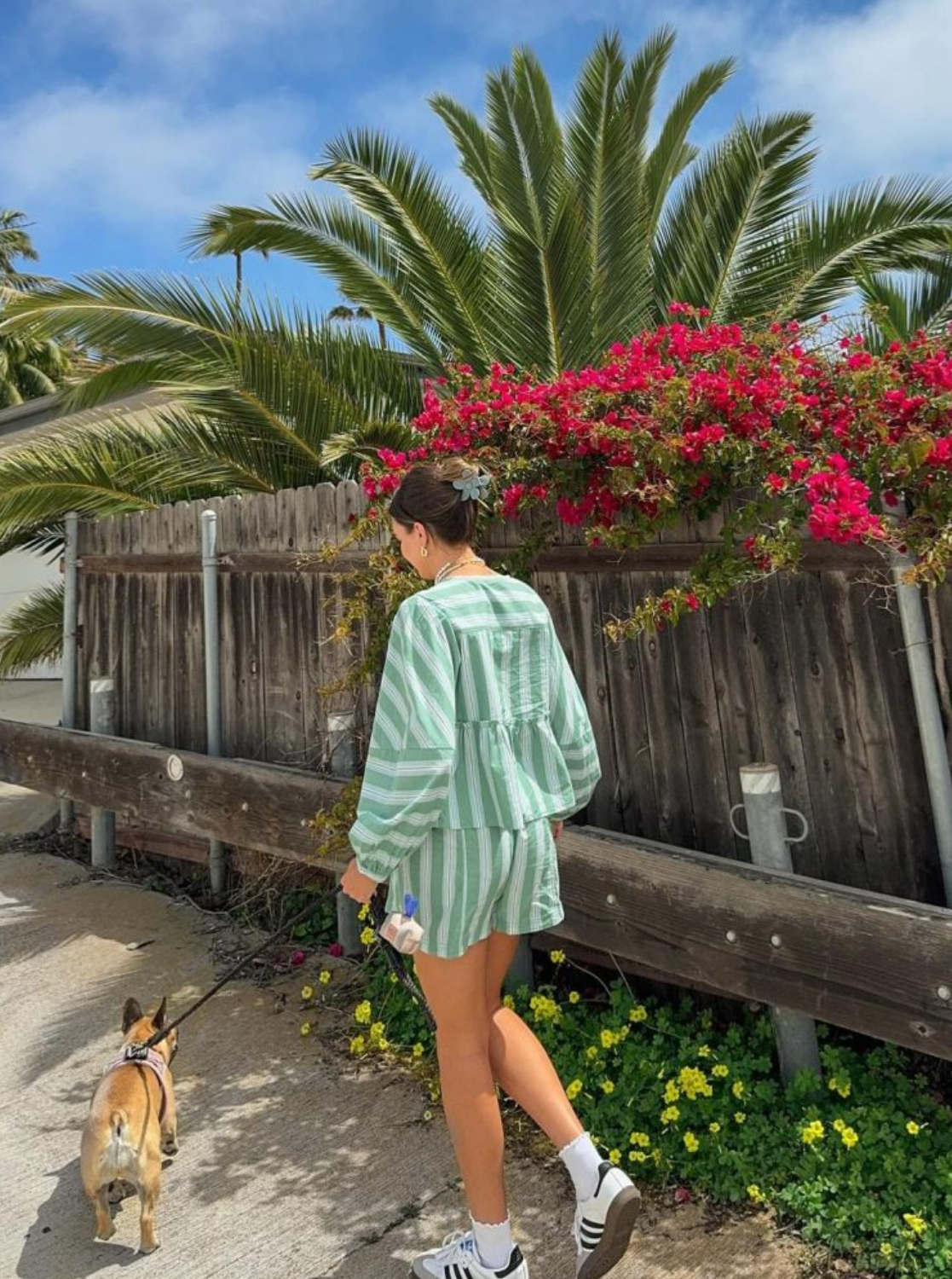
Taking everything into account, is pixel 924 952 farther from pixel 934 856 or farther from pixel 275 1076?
pixel 275 1076

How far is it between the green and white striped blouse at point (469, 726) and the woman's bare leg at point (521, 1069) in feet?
1.15

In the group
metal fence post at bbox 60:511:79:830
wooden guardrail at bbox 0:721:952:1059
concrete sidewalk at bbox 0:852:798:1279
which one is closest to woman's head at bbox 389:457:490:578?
wooden guardrail at bbox 0:721:952:1059

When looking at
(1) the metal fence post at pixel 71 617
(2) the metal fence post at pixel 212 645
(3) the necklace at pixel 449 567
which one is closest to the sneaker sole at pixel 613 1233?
(3) the necklace at pixel 449 567

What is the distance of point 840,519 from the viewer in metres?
2.36

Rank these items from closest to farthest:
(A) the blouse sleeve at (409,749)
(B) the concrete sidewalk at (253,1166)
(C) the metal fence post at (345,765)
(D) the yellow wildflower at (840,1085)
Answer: (A) the blouse sleeve at (409,749), (B) the concrete sidewalk at (253,1166), (D) the yellow wildflower at (840,1085), (C) the metal fence post at (345,765)

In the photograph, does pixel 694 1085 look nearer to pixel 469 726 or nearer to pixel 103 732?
pixel 469 726

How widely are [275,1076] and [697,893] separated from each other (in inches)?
63.8

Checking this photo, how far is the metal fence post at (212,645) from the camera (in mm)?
4824

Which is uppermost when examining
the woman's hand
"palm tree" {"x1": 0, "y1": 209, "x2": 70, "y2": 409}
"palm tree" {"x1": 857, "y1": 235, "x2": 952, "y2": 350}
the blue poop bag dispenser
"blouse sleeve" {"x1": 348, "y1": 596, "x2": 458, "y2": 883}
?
"palm tree" {"x1": 0, "y1": 209, "x2": 70, "y2": 409}

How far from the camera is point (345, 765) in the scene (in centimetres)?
412

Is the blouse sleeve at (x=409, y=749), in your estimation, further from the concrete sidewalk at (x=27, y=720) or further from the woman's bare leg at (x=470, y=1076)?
the concrete sidewalk at (x=27, y=720)

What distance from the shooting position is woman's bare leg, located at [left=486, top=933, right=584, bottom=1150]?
2.16 m

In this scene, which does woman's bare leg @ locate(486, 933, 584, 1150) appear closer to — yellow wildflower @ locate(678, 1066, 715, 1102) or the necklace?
yellow wildflower @ locate(678, 1066, 715, 1102)

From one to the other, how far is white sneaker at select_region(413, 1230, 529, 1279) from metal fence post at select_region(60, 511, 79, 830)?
14.4 ft
